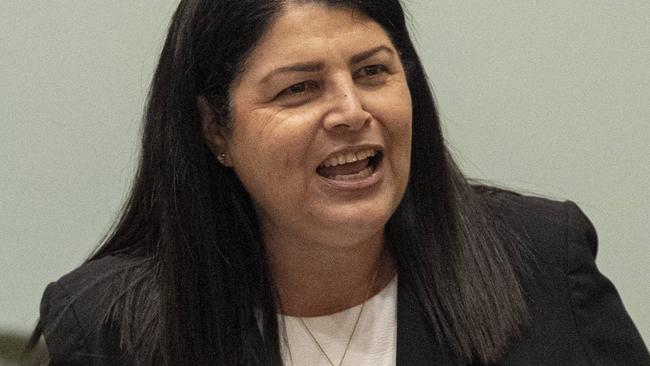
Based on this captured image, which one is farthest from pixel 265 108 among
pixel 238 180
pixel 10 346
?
pixel 10 346

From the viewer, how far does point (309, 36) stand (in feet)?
4.58

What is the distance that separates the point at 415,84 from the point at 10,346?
34.3 inches

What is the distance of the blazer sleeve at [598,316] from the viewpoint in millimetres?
1512

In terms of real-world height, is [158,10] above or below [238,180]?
above

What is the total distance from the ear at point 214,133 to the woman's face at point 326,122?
66 mm

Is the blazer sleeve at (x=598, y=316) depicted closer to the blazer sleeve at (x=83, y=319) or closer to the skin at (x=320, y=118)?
the skin at (x=320, y=118)

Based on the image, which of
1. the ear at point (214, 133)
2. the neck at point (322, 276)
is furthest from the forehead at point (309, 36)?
the neck at point (322, 276)

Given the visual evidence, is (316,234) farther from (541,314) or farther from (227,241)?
(541,314)

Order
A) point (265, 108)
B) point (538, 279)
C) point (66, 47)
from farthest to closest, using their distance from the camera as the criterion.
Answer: point (66, 47), point (538, 279), point (265, 108)

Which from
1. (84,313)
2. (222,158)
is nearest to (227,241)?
(222,158)

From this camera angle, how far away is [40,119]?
182cm

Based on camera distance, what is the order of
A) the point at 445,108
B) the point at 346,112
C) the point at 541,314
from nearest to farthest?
the point at 346,112 → the point at 541,314 → the point at 445,108

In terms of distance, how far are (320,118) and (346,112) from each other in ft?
0.13

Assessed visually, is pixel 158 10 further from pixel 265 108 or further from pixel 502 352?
pixel 502 352
